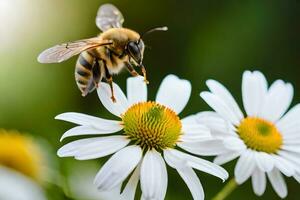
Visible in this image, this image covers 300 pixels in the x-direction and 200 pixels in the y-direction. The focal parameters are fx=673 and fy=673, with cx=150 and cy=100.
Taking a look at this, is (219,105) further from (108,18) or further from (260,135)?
(108,18)

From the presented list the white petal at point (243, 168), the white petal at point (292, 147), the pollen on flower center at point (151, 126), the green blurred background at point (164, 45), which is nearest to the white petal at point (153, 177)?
the pollen on flower center at point (151, 126)

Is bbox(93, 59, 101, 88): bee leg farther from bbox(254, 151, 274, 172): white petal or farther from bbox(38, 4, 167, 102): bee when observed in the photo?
bbox(254, 151, 274, 172): white petal

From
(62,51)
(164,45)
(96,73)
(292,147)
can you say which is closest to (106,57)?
(96,73)

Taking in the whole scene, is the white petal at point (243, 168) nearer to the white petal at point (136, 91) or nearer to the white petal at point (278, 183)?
the white petal at point (278, 183)

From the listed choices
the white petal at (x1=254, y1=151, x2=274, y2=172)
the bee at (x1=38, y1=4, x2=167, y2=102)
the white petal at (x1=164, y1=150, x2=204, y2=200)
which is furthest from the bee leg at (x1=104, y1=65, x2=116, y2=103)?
the white petal at (x1=254, y1=151, x2=274, y2=172)

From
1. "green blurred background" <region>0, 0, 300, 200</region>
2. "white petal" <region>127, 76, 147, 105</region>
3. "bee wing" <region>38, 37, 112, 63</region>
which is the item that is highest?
"bee wing" <region>38, 37, 112, 63</region>

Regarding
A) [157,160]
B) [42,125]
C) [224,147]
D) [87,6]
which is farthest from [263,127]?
[87,6]
